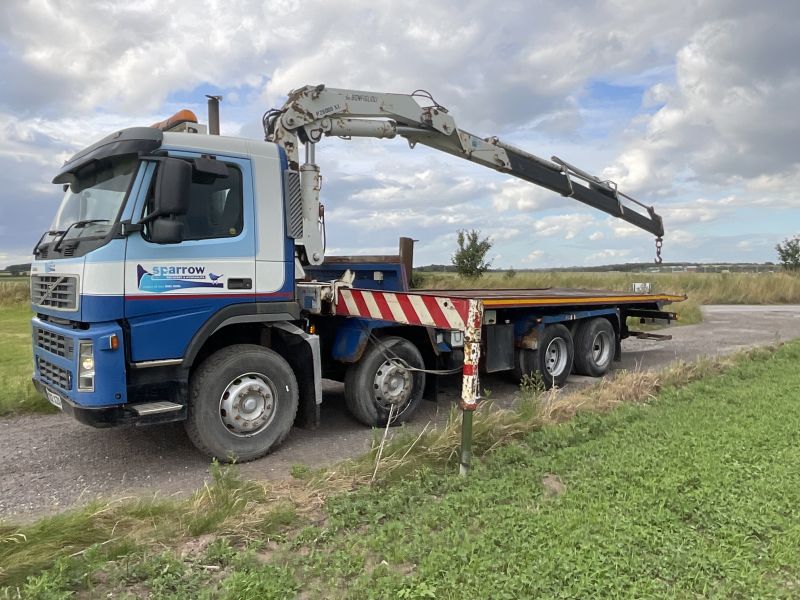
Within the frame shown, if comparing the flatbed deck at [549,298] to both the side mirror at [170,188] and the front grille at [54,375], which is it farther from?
the front grille at [54,375]

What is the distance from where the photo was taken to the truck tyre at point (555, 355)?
8648mm

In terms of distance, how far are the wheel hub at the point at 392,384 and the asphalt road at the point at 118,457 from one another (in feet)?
1.21

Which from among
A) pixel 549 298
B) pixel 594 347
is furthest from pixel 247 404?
pixel 594 347

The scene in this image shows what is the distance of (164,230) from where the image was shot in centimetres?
486

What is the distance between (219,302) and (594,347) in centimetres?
664

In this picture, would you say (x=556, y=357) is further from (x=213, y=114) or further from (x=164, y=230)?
(x=164, y=230)

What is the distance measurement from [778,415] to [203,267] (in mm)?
5590

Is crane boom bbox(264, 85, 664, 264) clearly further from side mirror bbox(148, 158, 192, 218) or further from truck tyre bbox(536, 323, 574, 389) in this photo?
truck tyre bbox(536, 323, 574, 389)

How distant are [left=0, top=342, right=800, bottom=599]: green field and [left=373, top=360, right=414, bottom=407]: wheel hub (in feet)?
5.49

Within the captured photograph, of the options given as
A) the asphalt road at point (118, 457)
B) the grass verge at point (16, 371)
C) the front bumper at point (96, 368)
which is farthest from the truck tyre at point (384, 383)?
the grass verge at point (16, 371)

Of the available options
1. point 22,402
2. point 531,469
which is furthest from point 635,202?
point 22,402

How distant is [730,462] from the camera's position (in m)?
4.61

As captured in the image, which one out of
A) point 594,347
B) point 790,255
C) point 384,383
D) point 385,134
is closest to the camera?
point 384,383

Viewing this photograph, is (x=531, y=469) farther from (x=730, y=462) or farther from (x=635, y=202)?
(x=635, y=202)
